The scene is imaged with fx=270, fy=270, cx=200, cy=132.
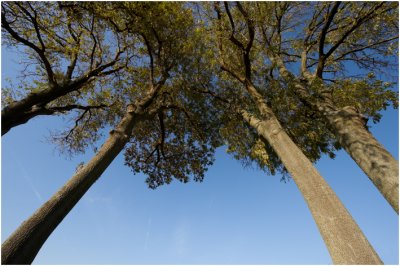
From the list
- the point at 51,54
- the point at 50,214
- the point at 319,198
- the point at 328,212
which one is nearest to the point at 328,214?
the point at 328,212

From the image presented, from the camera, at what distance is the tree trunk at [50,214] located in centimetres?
486

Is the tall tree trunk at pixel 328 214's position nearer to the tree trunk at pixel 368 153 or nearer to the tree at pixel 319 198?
the tree at pixel 319 198

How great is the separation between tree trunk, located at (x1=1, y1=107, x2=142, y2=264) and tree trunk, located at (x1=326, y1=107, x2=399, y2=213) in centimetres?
646

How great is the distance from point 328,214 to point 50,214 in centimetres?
570

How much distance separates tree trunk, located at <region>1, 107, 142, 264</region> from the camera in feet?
15.9

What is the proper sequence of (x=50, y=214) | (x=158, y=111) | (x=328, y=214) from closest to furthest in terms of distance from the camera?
(x=328, y=214)
(x=50, y=214)
(x=158, y=111)

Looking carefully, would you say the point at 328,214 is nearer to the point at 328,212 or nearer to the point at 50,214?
the point at 328,212

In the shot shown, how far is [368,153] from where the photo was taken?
6070mm

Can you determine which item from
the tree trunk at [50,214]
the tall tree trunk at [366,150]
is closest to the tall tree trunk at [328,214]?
the tall tree trunk at [366,150]

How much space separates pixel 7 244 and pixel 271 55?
12173 mm

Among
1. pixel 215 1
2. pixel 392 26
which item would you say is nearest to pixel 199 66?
pixel 215 1

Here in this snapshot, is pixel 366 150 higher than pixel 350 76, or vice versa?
pixel 350 76

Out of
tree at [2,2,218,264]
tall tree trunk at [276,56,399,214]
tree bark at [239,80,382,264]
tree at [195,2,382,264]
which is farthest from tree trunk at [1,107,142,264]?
tall tree trunk at [276,56,399,214]

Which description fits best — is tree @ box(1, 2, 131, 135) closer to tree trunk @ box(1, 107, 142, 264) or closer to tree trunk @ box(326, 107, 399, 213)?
tree trunk @ box(1, 107, 142, 264)
